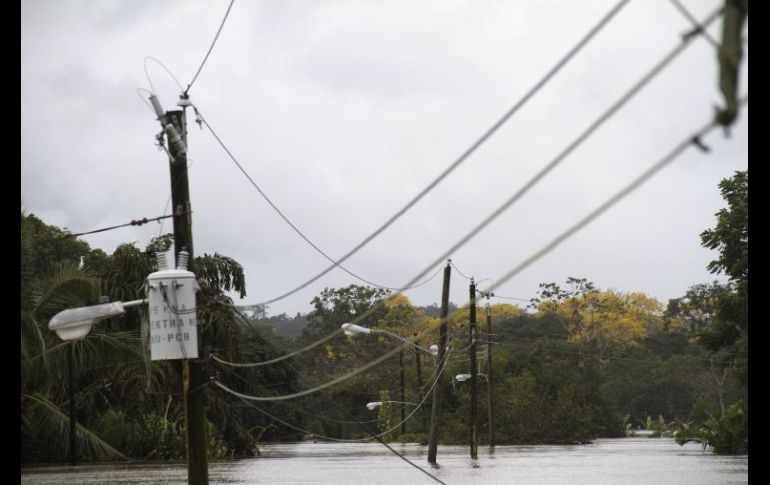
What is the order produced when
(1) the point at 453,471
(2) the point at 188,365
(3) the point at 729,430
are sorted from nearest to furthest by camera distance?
(2) the point at 188,365 < (1) the point at 453,471 < (3) the point at 729,430

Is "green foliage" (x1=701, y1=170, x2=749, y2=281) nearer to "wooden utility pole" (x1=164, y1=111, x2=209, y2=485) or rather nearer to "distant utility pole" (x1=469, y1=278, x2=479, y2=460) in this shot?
"distant utility pole" (x1=469, y1=278, x2=479, y2=460)

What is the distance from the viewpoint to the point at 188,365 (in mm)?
14906

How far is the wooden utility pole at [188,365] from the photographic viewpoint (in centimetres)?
1474

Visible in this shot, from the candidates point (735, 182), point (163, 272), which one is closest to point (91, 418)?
point (735, 182)

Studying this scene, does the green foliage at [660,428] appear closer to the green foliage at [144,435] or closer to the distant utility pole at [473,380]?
the distant utility pole at [473,380]

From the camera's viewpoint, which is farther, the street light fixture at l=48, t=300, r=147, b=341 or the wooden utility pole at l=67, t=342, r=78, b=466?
the wooden utility pole at l=67, t=342, r=78, b=466

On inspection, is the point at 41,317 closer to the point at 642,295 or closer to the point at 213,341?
the point at 213,341

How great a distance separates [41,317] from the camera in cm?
2792

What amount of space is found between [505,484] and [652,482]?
3.74 m

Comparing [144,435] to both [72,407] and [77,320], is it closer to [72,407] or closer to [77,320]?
[72,407]

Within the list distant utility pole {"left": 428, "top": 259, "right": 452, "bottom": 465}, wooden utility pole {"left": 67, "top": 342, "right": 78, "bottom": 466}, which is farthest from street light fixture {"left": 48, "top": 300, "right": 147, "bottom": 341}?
distant utility pole {"left": 428, "top": 259, "right": 452, "bottom": 465}

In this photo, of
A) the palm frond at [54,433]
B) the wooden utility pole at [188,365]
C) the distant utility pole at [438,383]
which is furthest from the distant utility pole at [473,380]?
the wooden utility pole at [188,365]

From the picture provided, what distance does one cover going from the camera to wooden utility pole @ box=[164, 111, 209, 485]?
14.7 metres

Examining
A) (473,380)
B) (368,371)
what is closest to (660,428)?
(368,371)
